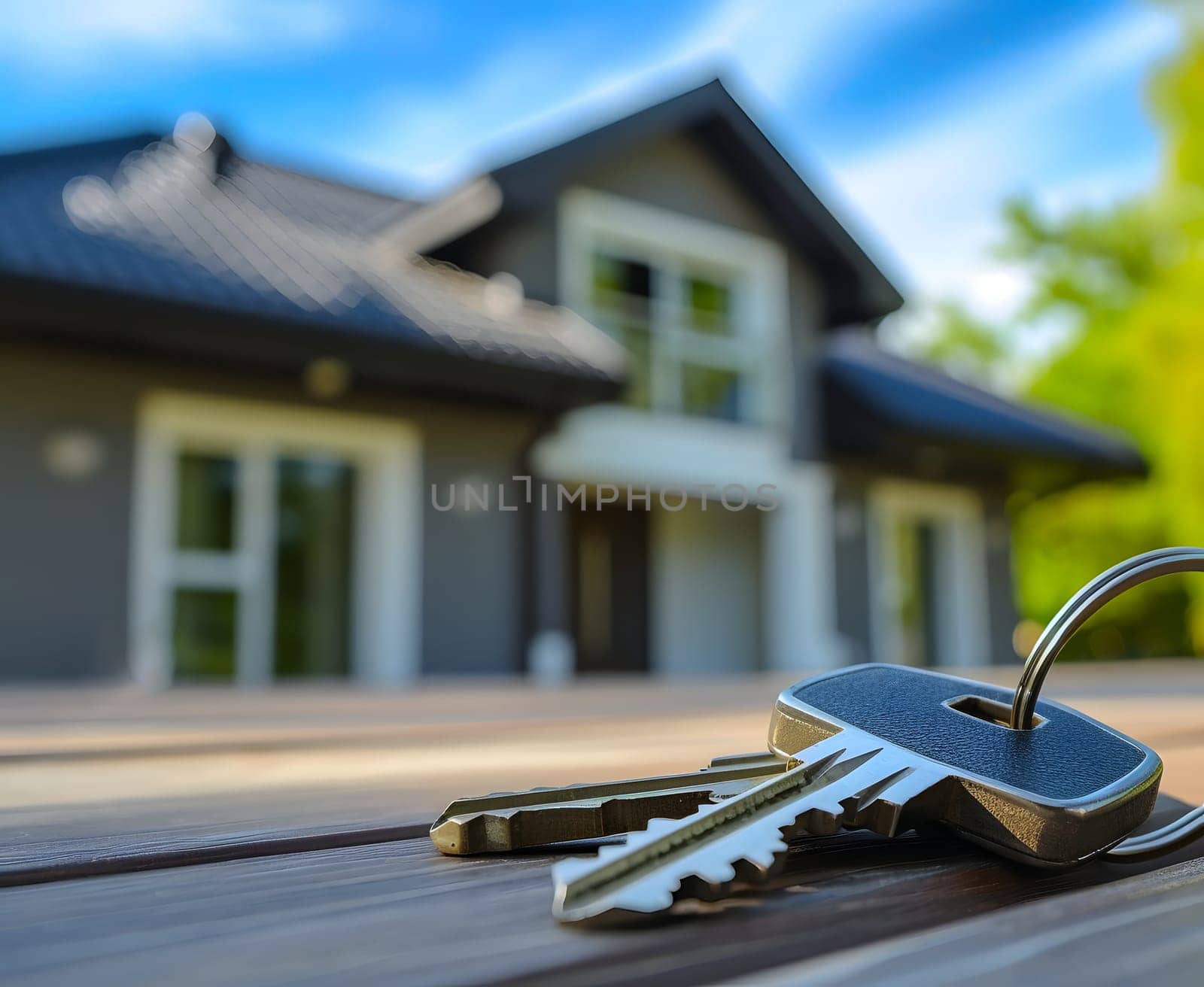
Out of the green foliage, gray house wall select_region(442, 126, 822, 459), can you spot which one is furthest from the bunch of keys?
the green foliage

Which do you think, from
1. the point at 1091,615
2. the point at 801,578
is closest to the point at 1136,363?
the point at 801,578

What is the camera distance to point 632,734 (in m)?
1.42

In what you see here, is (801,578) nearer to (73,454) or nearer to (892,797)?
(73,454)

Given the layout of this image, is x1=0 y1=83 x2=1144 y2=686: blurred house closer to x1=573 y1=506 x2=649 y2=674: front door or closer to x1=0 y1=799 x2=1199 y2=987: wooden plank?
x1=573 y1=506 x2=649 y2=674: front door

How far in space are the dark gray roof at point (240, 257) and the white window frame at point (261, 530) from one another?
0.84 meters

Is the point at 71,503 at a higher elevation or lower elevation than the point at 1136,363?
lower

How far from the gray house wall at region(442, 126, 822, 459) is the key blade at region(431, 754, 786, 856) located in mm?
6974

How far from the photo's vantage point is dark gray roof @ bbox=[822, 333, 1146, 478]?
27.6 ft

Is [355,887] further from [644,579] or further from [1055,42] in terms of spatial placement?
[1055,42]

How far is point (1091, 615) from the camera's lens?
0.49 metres

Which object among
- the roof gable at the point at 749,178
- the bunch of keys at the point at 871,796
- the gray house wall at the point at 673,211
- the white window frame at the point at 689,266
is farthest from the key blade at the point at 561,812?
the white window frame at the point at 689,266

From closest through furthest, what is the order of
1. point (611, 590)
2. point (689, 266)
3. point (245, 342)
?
point (245, 342)
point (689, 266)
point (611, 590)

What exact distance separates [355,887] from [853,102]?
25.4 meters

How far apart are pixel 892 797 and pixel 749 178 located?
8.91 metres
